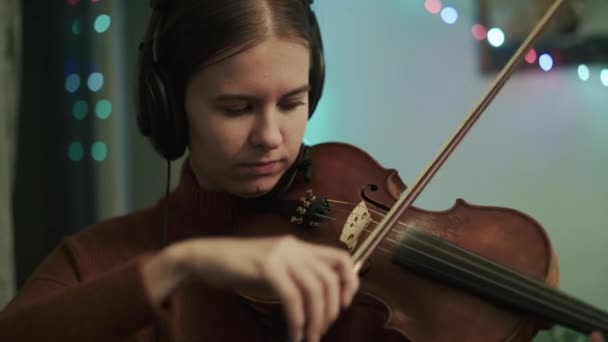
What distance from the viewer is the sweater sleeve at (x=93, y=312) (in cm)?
Answer: 55

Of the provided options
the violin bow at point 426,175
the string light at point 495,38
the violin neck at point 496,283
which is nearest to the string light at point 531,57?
the string light at point 495,38

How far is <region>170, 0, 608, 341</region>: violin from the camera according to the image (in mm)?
667

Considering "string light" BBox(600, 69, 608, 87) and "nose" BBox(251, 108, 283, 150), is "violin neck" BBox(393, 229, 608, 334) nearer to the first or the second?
"nose" BBox(251, 108, 283, 150)

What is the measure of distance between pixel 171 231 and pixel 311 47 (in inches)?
12.8

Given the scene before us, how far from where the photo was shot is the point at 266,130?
752mm

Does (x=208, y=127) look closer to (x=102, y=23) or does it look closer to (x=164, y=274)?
(x=164, y=274)

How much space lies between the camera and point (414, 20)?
1.30m

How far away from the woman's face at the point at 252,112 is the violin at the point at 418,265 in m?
0.07

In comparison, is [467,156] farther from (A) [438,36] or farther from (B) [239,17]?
(B) [239,17]

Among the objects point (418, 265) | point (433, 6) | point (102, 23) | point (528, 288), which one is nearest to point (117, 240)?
point (418, 265)

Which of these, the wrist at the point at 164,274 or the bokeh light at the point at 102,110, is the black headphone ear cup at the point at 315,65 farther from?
the bokeh light at the point at 102,110

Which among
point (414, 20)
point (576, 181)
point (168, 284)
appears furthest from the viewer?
point (414, 20)

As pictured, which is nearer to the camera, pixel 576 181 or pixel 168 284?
pixel 168 284

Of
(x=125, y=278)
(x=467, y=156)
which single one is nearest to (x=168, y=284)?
(x=125, y=278)
